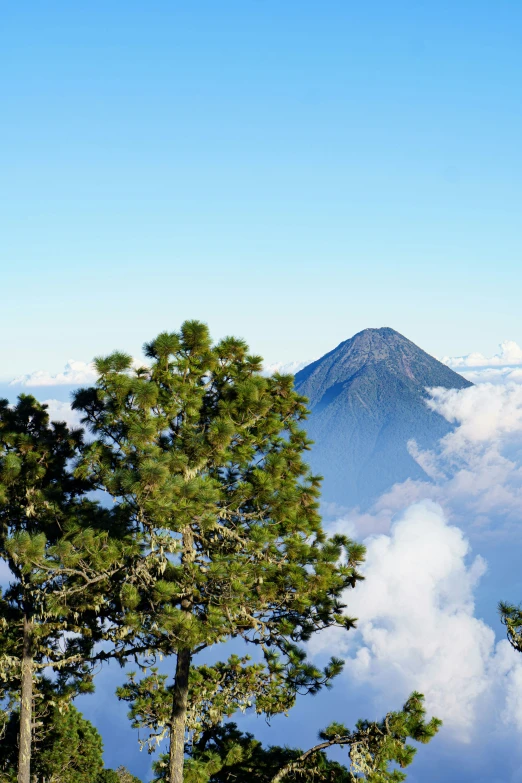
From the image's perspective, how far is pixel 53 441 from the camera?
52.4 feet

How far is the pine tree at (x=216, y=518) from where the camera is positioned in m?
12.0

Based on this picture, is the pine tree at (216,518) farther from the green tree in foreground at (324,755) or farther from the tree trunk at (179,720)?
the green tree in foreground at (324,755)

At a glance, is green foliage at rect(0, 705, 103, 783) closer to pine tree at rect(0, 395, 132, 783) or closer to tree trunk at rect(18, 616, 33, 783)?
tree trunk at rect(18, 616, 33, 783)

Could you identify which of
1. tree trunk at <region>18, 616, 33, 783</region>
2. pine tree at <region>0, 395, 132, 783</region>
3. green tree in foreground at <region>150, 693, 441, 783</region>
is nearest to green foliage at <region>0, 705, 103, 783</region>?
tree trunk at <region>18, 616, 33, 783</region>

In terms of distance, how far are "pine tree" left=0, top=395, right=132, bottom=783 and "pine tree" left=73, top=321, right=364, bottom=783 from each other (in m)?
1.09

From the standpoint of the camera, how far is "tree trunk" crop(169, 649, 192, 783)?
44.0 feet

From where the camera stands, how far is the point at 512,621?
1452cm

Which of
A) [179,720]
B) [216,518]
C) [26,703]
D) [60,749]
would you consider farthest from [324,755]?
[60,749]

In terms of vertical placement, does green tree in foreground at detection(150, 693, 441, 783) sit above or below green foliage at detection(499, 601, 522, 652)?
below

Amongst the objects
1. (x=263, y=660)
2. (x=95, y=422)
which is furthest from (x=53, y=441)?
(x=263, y=660)

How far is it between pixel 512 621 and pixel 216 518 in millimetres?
6971

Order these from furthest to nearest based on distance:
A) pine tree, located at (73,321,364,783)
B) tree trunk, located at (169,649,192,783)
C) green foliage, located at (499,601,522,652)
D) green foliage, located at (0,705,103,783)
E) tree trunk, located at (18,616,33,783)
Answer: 1. green foliage, located at (0,705,103,783)
2. tree trunk, located at (18,616,33,783)
3. green foliage, located at (499,601,522,652)
4. tree trunk, located at (169,649,192,783)
5. pine tree, located at (73,321,364,783)

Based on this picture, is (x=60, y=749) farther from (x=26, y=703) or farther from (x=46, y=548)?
(x=46, y=548)

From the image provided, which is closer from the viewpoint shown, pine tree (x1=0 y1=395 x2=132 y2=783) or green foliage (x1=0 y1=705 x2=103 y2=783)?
pine tree (x1=0 y1=395 x2=132 y2=783)
